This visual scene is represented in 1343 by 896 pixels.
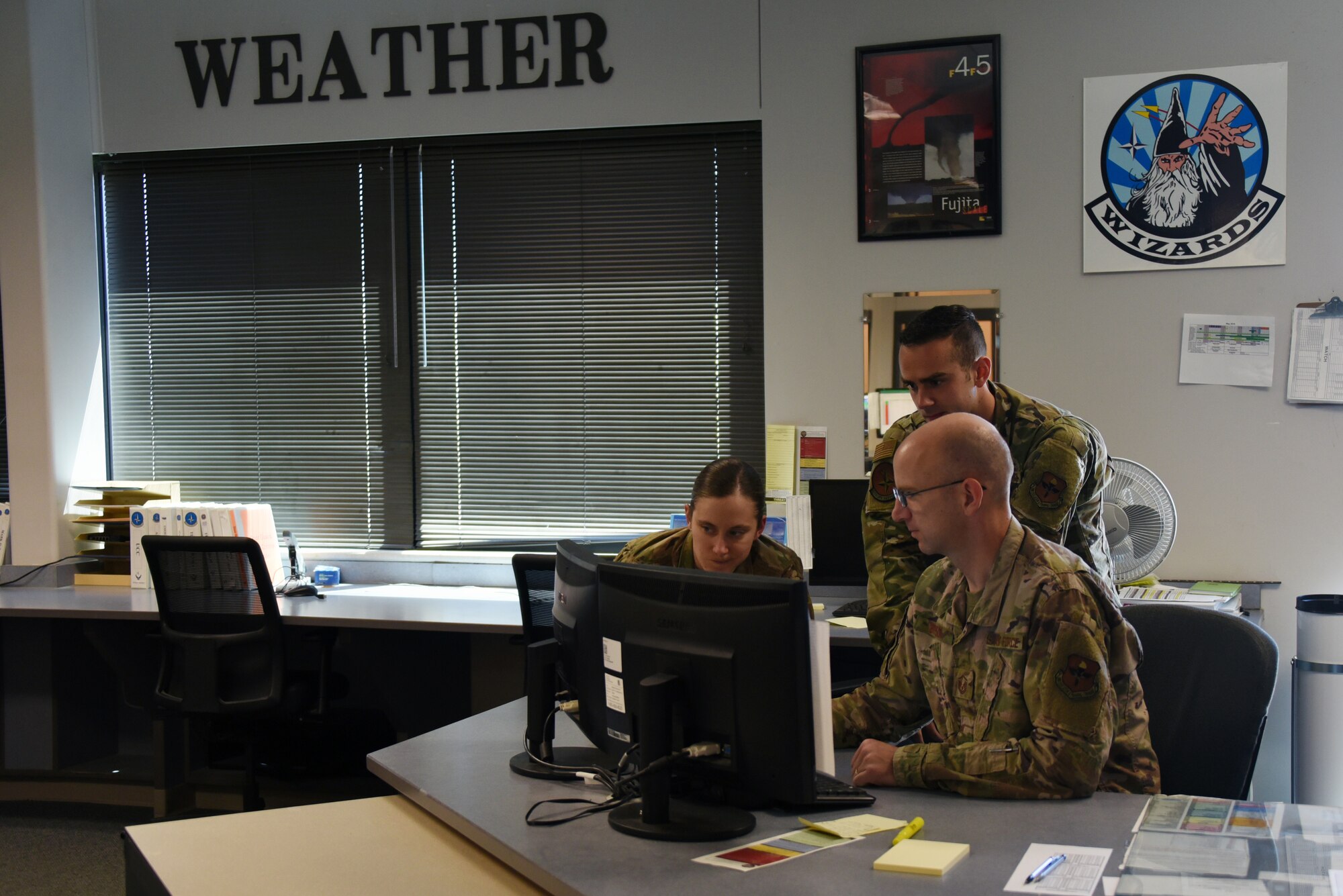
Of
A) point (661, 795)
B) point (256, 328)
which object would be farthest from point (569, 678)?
point (256, 328)

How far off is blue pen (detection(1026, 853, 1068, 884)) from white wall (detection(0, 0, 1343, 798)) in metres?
2.45

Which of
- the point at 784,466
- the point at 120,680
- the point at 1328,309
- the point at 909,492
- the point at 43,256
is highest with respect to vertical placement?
the point at 43,256

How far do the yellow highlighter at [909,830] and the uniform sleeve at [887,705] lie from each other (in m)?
0.39

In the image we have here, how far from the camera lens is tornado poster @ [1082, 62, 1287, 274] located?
3.54 m

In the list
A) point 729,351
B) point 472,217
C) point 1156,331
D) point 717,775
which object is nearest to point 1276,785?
point 1156,331

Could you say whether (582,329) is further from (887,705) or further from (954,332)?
(887,705)

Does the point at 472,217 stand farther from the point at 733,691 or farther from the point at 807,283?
the point at 733,691

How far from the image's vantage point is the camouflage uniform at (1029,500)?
238 centimetres

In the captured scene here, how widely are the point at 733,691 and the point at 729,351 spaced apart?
2.70 metres

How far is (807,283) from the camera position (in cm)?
396

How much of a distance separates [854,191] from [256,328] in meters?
2.56

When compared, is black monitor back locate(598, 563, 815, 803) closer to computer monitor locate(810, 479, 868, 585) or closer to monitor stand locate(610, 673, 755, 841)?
monitor stand locate(610, 673, 755, 841)

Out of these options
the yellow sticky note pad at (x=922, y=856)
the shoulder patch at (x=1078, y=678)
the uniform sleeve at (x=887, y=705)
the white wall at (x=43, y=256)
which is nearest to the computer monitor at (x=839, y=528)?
the uniform sleeve at (x=887, y=705)

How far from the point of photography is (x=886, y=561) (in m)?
2.46
